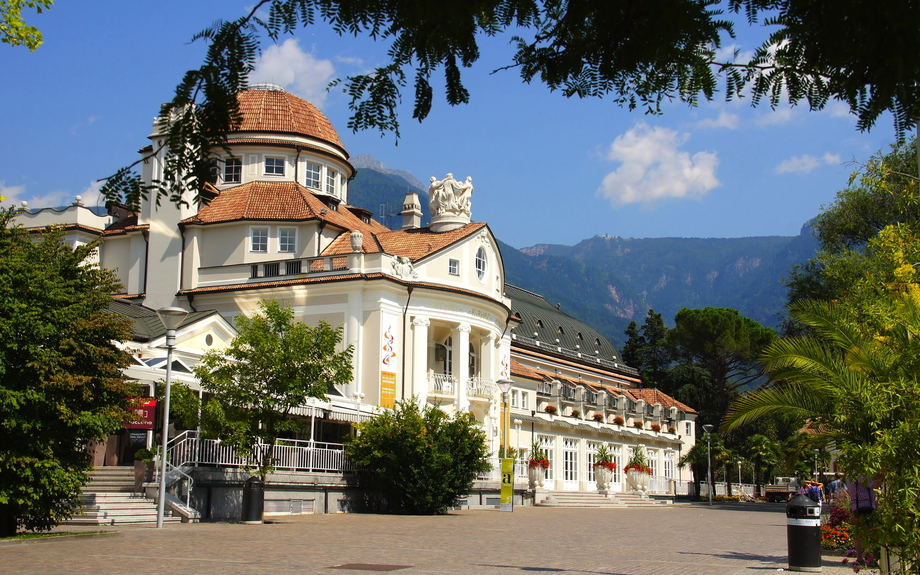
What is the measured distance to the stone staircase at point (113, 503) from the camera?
68.5 ft

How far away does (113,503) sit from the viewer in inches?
868

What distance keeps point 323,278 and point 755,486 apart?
52.3 m

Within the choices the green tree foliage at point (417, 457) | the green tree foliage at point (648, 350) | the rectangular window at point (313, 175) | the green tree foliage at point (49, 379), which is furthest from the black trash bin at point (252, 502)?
the green tree foliage at point (648, 350)

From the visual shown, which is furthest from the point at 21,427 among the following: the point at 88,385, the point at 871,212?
the point at 871,212

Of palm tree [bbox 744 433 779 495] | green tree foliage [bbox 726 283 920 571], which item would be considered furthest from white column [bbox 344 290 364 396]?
palm tree [bbox 744 433 779 495]

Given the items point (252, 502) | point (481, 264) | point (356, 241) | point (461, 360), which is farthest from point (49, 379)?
point (481, 264)

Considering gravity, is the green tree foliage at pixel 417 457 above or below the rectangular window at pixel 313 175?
below

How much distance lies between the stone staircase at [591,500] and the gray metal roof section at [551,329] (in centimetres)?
2028

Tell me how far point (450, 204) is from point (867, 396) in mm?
34816

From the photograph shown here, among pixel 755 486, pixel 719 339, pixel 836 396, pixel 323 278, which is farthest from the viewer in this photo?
pixel 719 339

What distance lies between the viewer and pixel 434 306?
41.1 metres

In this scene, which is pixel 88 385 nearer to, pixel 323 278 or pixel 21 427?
pixel 21 427

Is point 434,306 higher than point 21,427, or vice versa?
point 434,306

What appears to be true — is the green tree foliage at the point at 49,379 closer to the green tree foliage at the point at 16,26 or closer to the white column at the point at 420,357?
the green tree foliage at the point at 16,26
